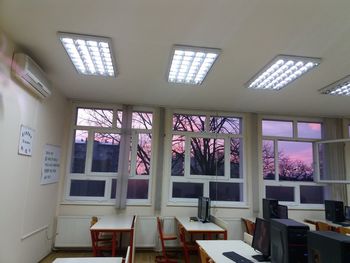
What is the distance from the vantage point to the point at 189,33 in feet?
9.59

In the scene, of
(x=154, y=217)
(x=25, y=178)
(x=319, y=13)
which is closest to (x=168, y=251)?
(x=154, y=217)

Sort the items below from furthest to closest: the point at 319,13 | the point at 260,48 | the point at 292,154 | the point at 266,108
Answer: the point at 292,154
the point at 266,108
the point at 260,48
the point at 319,13

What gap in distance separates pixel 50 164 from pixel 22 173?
3.85 ft

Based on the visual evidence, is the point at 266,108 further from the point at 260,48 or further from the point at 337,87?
the point at 260,48

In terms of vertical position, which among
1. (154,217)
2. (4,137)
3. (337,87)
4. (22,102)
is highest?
(337,87)

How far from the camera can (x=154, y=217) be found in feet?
18.5

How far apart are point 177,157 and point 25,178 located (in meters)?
3.04

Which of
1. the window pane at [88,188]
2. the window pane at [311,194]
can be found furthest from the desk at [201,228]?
the window pane at [311,194]

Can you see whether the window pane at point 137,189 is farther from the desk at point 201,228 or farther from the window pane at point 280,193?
the window pane at point 280,193

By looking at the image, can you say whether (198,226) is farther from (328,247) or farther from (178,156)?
(328,247)

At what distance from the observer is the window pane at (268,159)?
625 centimetres

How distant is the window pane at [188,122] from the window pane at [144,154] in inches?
25.6

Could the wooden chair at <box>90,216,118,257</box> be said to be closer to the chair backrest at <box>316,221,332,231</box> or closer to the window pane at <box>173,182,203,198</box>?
the window pane at <box>173,182,203,198</box>

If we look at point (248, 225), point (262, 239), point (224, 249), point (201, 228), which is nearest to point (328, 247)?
point (262, 239)
